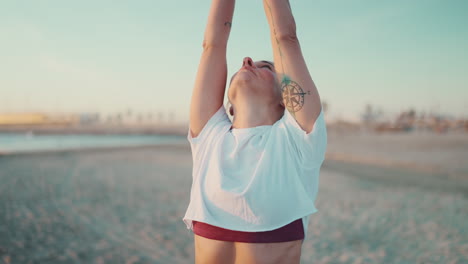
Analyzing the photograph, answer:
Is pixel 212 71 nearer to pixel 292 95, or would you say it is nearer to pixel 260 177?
pixel 292 95

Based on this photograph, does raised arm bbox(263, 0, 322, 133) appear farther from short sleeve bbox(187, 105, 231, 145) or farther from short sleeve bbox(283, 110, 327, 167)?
short sleeve bbox(187, 105, 231, 145)

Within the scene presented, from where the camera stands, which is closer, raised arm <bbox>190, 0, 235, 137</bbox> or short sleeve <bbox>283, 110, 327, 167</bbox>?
short sleeve <bbox>283, 110, 327, 167</bbox>

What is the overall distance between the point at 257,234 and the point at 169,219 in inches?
203

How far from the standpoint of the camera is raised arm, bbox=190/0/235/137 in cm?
132

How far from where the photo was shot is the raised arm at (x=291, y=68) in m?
1.20

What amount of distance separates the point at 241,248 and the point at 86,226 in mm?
5161

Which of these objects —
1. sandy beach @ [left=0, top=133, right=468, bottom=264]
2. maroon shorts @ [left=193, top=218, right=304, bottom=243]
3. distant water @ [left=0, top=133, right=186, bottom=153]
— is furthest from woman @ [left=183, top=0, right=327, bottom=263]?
distant water @ [left=0, top=133, right=186, bottom=153]

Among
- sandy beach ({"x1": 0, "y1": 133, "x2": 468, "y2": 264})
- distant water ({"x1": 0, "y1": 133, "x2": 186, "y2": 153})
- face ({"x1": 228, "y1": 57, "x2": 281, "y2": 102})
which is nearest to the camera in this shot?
face ({"x1": 228, "y1": 57, "x2": 281, "y2": 102})

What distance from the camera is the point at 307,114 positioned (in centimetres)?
119

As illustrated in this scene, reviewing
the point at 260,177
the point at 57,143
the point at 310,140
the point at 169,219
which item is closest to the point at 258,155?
the point at 260,177

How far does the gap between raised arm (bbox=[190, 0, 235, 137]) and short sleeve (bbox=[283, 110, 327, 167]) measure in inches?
13.7

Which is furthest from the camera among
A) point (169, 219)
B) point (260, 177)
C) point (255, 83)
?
point (169, 219)

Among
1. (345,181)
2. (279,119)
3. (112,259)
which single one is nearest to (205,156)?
(279,119)

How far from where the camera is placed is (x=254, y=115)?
1305mm
